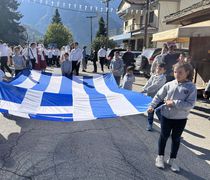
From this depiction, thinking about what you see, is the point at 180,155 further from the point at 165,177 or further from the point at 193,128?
the point at 193,128

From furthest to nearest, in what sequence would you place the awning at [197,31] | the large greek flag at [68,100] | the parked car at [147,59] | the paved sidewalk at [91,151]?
the parked car at [147,59] → the awning at [197,31] → the large greek flag at [68,100] → the paved sidewalk at [91,151]

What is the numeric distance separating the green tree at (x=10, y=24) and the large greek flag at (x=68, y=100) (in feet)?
161

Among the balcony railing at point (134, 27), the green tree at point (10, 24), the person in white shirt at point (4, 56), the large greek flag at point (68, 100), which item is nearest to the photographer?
the large greek flag at point (68, 100)

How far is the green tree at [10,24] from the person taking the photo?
55.9 meters

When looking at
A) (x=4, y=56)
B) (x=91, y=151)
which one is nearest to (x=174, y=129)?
(x=91, y=151)

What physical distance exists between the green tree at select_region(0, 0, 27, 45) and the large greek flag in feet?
161

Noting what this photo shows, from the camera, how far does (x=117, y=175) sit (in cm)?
479

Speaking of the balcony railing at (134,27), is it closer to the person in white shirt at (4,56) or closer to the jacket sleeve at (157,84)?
the person in white shirt at (4,56)

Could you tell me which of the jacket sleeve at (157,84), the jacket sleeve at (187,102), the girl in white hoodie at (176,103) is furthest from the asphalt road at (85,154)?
the jacket sleeve at (187,102)

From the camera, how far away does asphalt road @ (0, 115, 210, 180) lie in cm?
482

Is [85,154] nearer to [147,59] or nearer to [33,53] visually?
[33,53]

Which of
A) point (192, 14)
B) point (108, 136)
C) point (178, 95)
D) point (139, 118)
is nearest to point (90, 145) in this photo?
point (108, 136)

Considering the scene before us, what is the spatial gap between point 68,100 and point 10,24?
2083 inches

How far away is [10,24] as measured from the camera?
5697 cm
